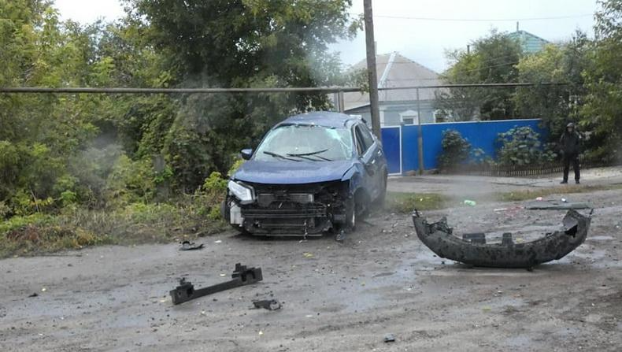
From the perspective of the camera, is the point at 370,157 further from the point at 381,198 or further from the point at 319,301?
the point at 319,301

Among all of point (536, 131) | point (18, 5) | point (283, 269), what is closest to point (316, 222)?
point (283, 269)

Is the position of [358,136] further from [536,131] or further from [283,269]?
[536,131]

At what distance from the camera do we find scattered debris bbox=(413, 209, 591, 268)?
717cm

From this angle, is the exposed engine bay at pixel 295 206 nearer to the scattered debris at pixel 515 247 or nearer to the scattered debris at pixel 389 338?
the scattered debris at pixel 515 247

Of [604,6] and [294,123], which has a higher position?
[604,6]

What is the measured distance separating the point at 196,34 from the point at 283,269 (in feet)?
32.9

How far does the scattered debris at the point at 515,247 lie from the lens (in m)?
7.17

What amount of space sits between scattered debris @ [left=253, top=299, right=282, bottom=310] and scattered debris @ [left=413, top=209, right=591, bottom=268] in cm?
218

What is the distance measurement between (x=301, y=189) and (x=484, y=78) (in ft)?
78.7

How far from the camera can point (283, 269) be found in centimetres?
816

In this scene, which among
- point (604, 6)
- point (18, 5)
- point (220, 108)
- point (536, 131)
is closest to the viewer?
point (18, 5)

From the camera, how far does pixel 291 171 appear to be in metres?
10.2

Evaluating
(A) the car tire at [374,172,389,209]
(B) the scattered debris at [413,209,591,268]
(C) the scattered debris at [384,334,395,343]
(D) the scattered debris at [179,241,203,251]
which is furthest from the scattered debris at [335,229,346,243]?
(C) the scattered debris at [384,334,395,343]

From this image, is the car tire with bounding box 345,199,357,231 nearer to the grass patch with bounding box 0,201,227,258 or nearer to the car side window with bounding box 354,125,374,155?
the car side window with bounding box 354,125,374,155
